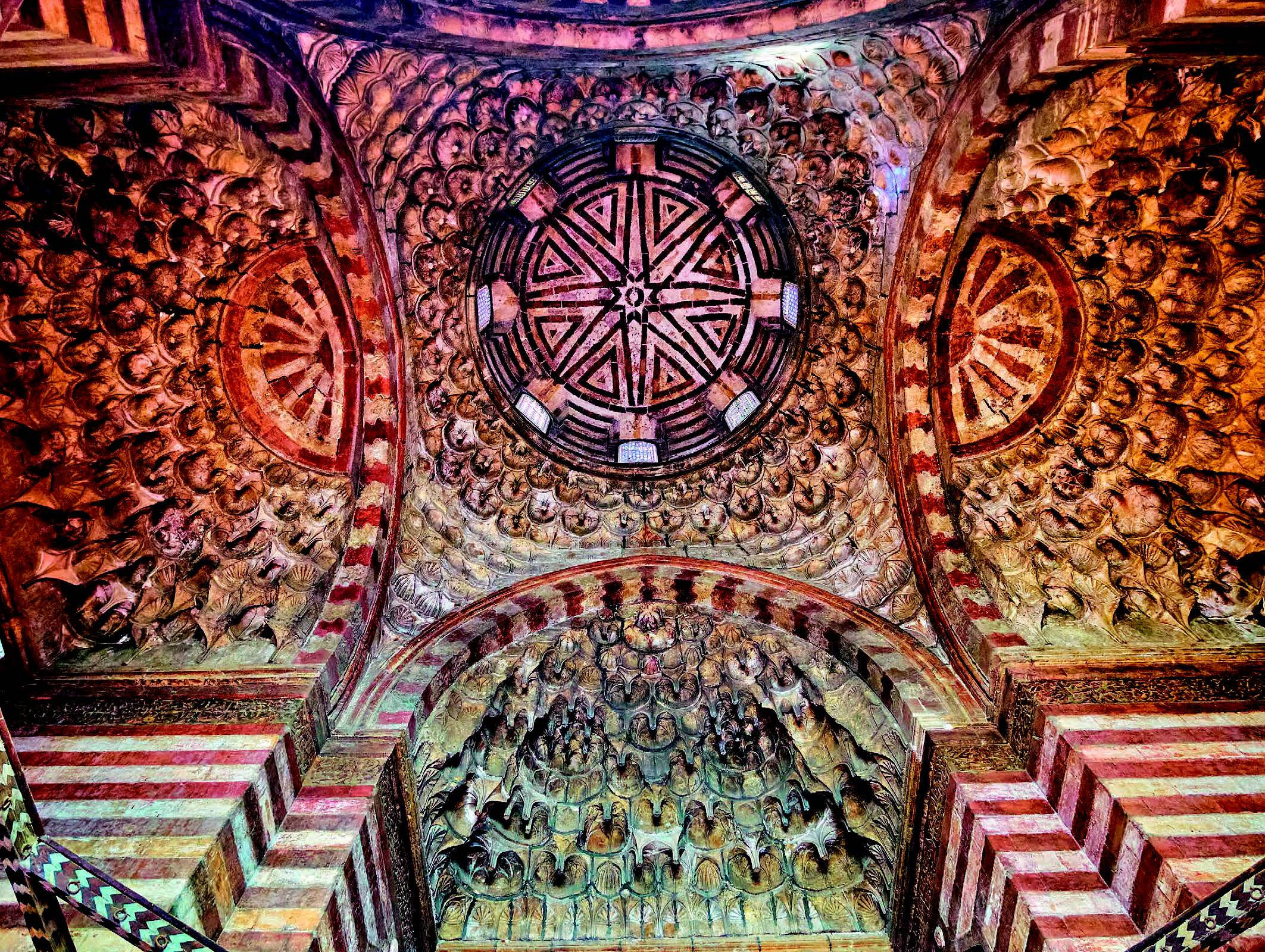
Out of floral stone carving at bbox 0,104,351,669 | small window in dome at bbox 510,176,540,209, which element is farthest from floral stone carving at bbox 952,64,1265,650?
floral stone carving at bbox 0,104,351,669

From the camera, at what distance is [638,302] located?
11.3 metres

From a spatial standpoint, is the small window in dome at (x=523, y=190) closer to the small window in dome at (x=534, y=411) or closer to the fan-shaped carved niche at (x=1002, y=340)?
the small window in dome at (x=534, y=411)

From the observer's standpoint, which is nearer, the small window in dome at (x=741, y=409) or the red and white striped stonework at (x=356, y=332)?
the red and white striped stonework at (x=356, y=332)

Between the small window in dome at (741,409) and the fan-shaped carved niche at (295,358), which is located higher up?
the fan-shaped carved niche at (295,358)

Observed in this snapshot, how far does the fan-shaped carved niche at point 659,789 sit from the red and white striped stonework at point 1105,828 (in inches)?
43.9

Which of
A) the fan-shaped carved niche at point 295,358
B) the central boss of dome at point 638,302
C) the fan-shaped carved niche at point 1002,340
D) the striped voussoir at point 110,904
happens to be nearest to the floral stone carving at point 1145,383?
the fan-shaped carved niche at point 1002,340

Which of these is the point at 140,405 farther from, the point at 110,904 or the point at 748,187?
the point at 748,187

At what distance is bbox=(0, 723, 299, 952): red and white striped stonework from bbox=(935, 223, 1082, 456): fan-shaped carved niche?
7761mm

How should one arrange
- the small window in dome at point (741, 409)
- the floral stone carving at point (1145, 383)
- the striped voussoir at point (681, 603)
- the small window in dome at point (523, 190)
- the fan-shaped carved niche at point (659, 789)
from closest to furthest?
the floral stone carving at point (1145, 383), the striped voussoir at point (681, 603), the fan-shaped carved niche at point (659, 789), the small window in dome at point (523, 190), the small window in dome at point (741, 409)

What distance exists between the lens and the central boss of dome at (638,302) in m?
10.3

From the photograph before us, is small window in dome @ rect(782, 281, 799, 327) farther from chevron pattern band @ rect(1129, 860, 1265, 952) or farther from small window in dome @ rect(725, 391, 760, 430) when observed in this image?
chevron pattern band @ rect(1129, 860, 1265, 952)

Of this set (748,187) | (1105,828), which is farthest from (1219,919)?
(748,187)

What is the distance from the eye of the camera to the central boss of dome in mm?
10305

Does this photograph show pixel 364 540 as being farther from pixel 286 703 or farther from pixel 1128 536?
pixel 1128 536
